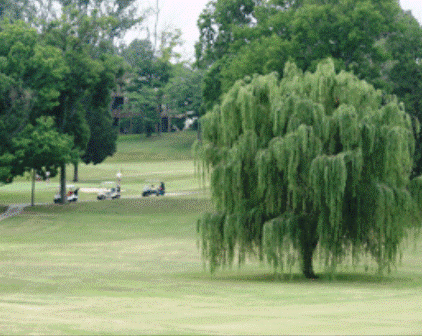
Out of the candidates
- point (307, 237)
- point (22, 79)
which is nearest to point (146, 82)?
point (22, 79)

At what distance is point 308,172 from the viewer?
29.1 metres

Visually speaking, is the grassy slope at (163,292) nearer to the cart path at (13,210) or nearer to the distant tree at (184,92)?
the cart path at (13,210)

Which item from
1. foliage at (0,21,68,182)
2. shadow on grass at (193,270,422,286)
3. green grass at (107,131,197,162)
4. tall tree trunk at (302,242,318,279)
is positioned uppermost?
foliage at (0,21,68,182)

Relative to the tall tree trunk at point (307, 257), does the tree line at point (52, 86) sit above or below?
above

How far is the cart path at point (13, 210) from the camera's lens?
68213 millimetres

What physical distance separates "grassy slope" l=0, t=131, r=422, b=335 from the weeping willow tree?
1433mm

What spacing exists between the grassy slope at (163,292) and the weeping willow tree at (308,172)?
1433mm

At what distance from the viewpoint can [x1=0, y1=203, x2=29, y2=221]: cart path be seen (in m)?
68.2

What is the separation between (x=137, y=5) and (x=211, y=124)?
103409mm

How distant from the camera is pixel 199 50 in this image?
74.3 meters

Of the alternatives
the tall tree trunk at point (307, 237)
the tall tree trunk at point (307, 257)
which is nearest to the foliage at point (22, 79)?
the tall tree trunk at point (307, 257)

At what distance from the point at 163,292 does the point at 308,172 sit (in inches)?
230

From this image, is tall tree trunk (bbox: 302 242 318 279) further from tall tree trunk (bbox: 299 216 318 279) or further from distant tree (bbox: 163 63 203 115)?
distant tree (bbox: 163 63 203 115)

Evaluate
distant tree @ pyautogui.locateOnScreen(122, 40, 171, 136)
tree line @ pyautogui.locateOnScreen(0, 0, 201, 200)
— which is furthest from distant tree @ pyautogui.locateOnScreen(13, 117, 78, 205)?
distant tree @ pyautogui.locateOnScreen(122, 40, 171, 136)
